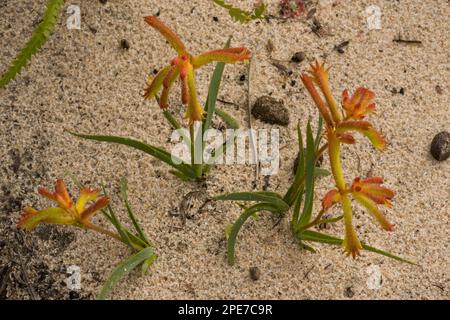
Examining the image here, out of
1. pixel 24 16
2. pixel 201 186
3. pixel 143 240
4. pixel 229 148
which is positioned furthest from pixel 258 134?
pixel 24 16

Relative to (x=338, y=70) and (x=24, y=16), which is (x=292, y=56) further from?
(x=24, y=16)

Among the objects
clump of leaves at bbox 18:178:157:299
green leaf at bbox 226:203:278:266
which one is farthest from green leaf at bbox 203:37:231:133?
clump of leaves at bbox 18:178:157:299

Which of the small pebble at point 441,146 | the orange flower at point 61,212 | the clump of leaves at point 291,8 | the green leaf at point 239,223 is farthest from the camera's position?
the clump of leaves at point 291,8

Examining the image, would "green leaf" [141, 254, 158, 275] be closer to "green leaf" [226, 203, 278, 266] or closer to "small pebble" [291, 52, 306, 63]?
"green leaf" [226, 203, 278, 266]

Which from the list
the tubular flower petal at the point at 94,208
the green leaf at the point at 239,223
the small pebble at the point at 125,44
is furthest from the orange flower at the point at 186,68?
the small pebble at the point at 125,44

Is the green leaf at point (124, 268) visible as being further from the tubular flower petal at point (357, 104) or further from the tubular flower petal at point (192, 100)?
the tubular flower petal at point (357, 104)
